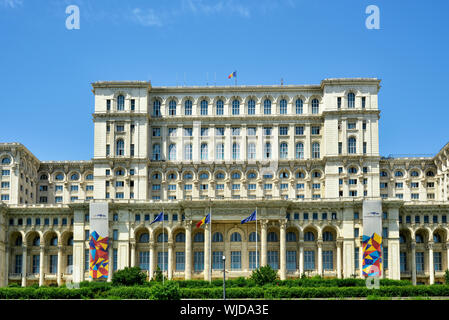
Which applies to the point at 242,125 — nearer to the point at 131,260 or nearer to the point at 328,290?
the point at 131,260

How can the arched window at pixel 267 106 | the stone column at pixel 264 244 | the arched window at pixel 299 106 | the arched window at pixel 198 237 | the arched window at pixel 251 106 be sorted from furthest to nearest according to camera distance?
the arched window at pixel 251 106 → the arched window at pixel 267 106 → the arched window at pixel 299 106 → the arched window at pixel 198 237 → the stone column at pixel 264 244

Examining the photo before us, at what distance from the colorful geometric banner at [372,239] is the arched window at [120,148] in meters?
56.6

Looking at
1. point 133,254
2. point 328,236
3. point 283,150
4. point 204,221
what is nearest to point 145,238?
point 133,254

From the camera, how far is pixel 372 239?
12875cm

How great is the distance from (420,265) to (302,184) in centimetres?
3191

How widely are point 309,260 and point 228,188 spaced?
27197 mm

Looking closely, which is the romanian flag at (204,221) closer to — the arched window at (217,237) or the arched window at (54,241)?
the arched window at (217,237)

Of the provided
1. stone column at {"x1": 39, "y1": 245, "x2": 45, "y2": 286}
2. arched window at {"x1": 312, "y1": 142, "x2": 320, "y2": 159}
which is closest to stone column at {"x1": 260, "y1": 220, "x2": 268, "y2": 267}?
arched window at {"x1": 312, "y1": 142, "x2": 320, "y2": 159}

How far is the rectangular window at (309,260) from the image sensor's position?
442 feet

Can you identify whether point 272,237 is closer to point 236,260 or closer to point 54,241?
point 236,260

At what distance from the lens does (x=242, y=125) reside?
153500 millimetres

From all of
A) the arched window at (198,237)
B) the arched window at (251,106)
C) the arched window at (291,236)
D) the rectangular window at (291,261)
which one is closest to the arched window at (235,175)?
the arched window at (251,106)

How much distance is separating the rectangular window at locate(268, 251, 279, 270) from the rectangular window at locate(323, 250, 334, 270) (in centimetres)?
992
